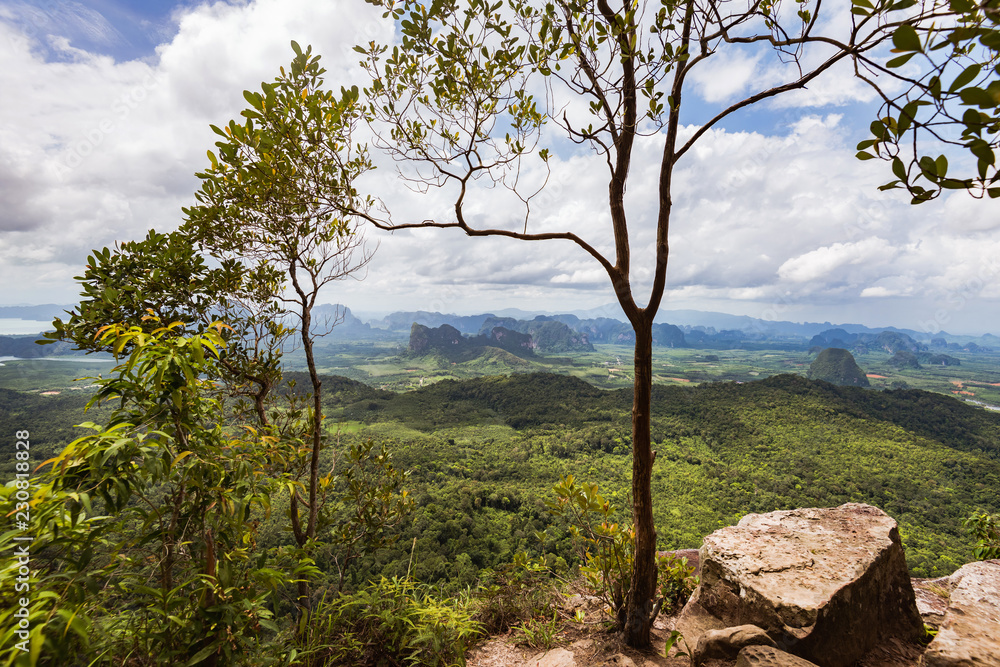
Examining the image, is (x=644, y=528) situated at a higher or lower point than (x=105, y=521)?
lower

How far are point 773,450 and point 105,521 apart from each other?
5846 centimetres

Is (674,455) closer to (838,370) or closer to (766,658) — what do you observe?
(766,658)

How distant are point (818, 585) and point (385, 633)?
3.87m

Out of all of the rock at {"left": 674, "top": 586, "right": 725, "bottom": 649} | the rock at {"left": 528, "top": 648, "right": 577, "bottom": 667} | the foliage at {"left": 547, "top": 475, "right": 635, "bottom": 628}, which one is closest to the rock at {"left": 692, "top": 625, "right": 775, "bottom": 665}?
the rock at {"left": 674, "top": 586, "right": 725, "bottom": 649}

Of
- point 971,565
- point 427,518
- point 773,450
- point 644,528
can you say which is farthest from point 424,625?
point 773,450

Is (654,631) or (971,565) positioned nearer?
(971,565)

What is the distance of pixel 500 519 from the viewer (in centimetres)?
2734

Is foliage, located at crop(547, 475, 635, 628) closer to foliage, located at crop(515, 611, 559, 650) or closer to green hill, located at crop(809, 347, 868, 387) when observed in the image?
foliage, located at crop(515, 611, 559, 650)

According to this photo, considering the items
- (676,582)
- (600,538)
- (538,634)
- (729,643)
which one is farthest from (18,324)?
(729,643)

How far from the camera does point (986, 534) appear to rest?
4473 mm

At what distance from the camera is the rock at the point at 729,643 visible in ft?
8.49

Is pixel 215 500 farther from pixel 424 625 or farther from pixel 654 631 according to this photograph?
pixel 654 631

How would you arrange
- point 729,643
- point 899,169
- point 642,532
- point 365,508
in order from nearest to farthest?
point 899,169, point 729,643, point 642,532, point 365,508

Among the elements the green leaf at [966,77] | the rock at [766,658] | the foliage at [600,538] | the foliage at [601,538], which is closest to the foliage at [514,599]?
the foliage at [600,538]
